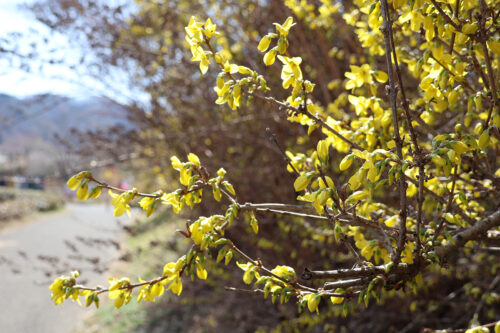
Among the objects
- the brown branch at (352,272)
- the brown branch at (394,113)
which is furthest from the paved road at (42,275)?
the brown branch at (394,113)

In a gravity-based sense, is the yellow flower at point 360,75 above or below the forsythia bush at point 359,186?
A: above

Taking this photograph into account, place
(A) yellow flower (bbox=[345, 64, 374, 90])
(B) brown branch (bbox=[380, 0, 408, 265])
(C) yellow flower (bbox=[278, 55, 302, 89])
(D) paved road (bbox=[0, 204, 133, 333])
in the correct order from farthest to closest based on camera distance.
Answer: (D) paved road (bbox=[0, 204, 133, 333]) → (A) yellow flower (bbox=[345, 64, 374, 90]) → (C) yellow flower (bbox=[278, 55, 302, 89]) → (B) brown branch (bbox=[380, 0, 408, 265])

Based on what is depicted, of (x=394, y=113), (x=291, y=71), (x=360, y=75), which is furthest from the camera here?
(x=360, y=75)

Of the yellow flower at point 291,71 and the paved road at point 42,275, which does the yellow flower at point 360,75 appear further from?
the paved road at point 42,275

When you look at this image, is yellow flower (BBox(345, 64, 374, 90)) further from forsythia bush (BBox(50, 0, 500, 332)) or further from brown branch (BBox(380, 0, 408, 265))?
brown branch (BBox(380, 0, 408, 265))

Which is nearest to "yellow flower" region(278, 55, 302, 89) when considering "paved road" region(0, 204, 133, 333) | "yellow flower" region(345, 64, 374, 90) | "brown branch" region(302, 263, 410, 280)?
"yellow flower" region(345, 64, 374, 90)

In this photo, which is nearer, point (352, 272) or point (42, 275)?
point (352, 272)

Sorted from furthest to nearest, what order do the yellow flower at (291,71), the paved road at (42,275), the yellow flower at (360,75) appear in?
the paved road at (42,275) → the yellow flower at (360,75) → the yellow flower at (291,71)

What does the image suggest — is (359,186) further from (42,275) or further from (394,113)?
(42,275)

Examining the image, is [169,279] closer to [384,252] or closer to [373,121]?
[384,252]

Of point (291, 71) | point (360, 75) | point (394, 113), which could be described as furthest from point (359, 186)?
point (360, 75)

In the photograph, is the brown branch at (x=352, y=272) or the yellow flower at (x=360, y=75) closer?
the brown branch at (x=352, y=272)

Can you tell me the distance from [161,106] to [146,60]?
82 cm

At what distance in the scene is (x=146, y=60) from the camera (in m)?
4.74
